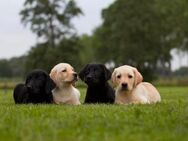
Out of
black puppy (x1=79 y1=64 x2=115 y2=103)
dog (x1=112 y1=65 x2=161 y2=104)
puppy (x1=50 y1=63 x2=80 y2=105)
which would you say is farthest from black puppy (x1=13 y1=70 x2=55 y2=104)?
dog (x1=112 y1=65 x2=161 y2=104)

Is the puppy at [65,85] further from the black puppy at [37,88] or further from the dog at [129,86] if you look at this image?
the dog at [129,86]

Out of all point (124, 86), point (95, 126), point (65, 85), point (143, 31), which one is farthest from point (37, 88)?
point (143, 31)

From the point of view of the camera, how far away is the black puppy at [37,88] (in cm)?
1479

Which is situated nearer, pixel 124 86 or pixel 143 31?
pixel 124 86

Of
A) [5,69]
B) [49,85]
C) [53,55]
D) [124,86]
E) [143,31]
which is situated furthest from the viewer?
[5,69]

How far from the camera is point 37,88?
48.9 feet

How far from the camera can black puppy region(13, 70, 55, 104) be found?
48.5ft

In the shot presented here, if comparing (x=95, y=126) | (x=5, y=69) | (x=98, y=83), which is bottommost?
(x=95, y=126)

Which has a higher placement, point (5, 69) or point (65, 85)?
point (5, 69)

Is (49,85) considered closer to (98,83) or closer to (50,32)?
(98,83)

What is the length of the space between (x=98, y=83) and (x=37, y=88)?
5.02 ft

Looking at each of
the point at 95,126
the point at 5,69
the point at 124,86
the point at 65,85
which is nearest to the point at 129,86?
the point at 124,86

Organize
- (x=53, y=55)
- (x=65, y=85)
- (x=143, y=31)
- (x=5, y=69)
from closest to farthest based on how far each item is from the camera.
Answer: (x=65, y=85)
(x=53, y=55)
(x=143, y=31)
(x=5, y=69)

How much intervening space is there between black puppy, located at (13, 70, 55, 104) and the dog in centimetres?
164
